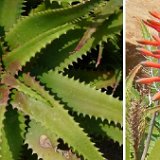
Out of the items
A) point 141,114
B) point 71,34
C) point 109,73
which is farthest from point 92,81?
point 141,114

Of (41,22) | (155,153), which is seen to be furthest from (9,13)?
(155,153)

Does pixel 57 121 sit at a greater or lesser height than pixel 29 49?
lesser

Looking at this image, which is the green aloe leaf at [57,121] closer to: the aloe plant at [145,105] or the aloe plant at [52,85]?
the aloe plant at [52,85]

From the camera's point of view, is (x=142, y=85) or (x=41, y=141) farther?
(x=41, y=141)

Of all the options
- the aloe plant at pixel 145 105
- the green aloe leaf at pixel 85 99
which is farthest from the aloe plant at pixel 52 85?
the aloe plant at pixel 145 105

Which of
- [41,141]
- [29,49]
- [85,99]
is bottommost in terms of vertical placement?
[41,141]

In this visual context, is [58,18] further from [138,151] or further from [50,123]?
[138,151]

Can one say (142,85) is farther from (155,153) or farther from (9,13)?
(9,13)
